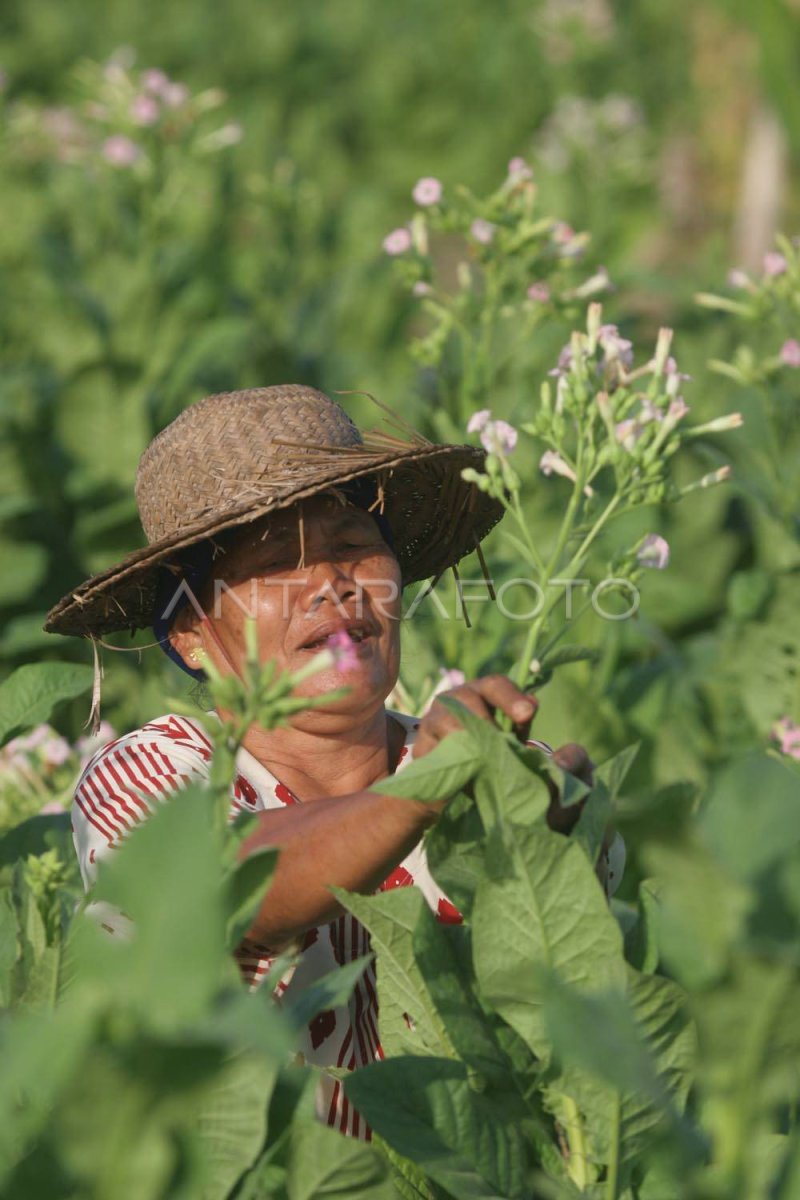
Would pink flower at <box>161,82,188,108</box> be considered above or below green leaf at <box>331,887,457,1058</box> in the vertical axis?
below

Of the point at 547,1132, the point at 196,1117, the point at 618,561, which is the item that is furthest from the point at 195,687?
the point at 196,1117

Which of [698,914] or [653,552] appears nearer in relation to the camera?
[698,914]

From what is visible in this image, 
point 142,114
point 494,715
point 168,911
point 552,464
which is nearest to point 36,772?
point 552,464

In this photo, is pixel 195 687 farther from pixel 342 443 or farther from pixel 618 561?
pixel 618 561

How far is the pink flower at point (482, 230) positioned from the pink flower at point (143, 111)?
1877 millimetres

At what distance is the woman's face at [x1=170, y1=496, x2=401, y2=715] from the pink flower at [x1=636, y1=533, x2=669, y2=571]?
32 centimetres

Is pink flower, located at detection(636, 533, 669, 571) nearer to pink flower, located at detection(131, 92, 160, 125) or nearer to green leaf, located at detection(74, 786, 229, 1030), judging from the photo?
green leaf, located at detection(74, 786, 229, 1030)

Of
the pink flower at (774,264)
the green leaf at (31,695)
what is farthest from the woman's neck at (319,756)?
the pink flower at (774,264)

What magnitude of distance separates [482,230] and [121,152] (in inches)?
80.7

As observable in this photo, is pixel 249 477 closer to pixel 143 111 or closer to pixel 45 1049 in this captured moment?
pixel 45 1049

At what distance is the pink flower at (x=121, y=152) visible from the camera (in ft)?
16.0

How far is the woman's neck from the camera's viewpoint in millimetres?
2271

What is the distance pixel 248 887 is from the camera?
1.47m

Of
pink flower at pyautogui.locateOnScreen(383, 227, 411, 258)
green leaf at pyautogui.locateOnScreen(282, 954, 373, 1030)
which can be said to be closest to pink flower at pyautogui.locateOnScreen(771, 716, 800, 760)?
pink flower at pyautogui.locateOnScreen(383, 227, 411, 258)
